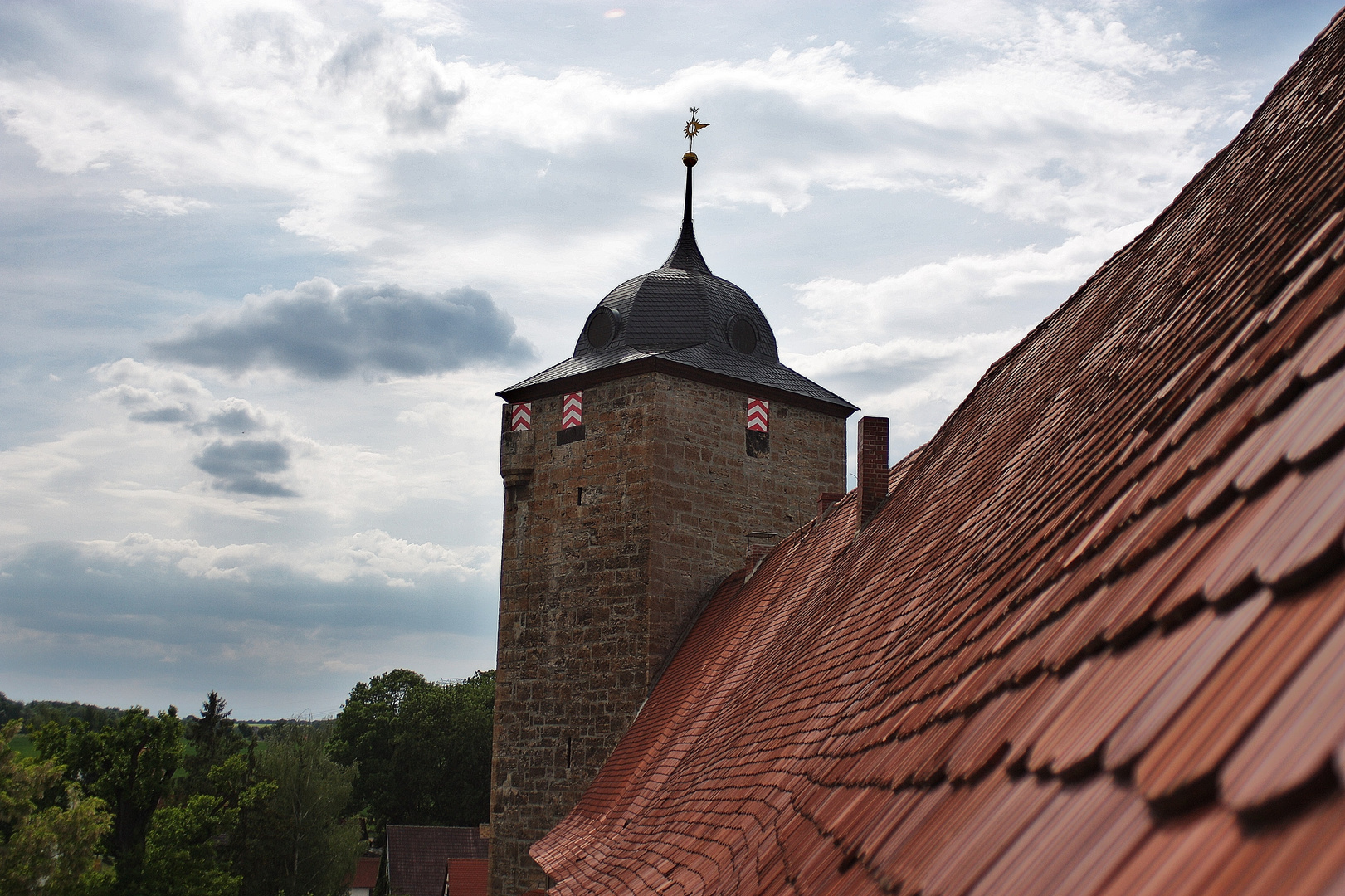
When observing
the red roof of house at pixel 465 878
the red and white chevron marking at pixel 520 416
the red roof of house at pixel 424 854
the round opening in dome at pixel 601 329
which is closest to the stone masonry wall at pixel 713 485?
the round opening in dome at pixel 601 329

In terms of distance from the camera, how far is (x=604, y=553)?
53.7 feet

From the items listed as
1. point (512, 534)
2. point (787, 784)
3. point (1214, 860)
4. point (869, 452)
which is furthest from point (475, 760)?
point (1214, 860)

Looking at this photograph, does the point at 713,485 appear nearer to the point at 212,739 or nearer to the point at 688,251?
the point at 688,251

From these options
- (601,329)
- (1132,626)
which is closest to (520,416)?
(601,329)

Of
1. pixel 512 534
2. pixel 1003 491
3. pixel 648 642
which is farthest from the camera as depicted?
pixel 512 534

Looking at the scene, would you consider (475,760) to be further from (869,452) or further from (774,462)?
(869,452)

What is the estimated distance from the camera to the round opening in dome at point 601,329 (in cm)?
1805

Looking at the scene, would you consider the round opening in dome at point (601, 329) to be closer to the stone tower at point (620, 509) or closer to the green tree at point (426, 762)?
the stone tower at point (620, 509)

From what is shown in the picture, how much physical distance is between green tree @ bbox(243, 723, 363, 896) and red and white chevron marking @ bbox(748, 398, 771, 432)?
21.9 meters

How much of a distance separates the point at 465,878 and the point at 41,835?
19006 mm

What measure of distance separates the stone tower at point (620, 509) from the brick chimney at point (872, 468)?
7202mm

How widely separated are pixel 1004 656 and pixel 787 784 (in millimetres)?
1979

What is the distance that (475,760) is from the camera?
5112cm

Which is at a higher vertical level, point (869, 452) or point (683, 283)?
point (683, 283)
